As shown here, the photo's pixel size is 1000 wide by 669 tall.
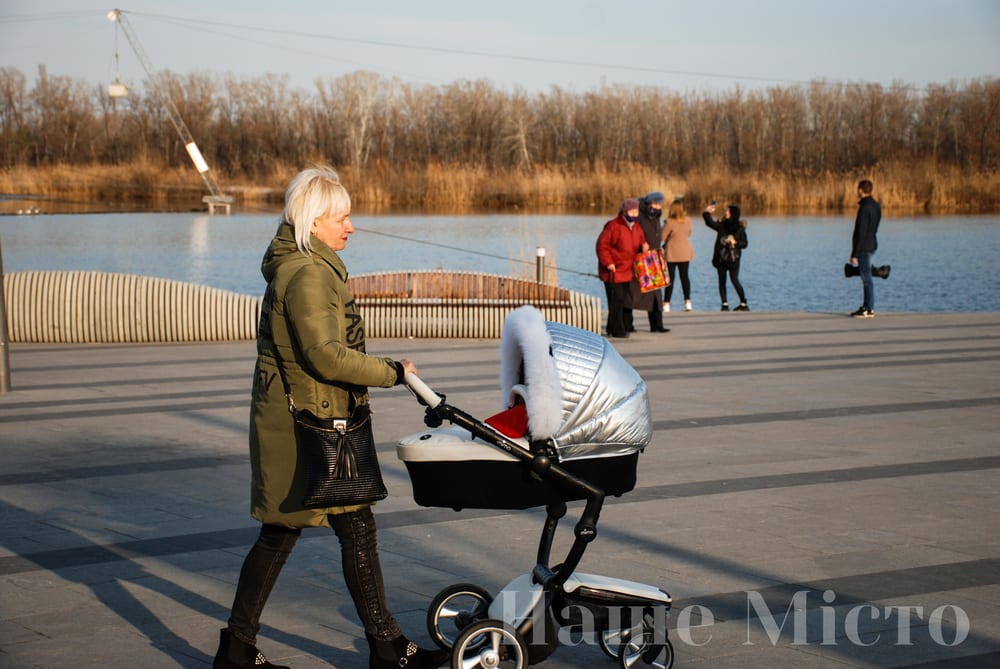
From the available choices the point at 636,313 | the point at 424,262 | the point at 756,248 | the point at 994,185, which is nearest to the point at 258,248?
the point at 424,262

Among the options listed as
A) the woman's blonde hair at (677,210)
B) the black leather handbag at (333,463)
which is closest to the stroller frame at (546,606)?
the black leather handbag at (333,463)

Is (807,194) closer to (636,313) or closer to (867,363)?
(636,313)

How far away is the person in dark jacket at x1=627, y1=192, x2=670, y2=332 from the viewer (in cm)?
1541

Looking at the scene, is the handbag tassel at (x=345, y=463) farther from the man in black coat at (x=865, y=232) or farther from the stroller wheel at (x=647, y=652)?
the man in black coat at (x=865, y=232)

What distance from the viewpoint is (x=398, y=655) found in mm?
4457

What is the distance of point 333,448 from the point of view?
436 cm

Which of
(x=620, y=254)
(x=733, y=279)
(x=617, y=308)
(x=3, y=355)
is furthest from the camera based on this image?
(x=733, y=279)

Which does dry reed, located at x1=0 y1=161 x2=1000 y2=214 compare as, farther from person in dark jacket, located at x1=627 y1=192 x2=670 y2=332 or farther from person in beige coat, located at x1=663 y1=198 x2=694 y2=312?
person in dark jacket, located at x1=627 y1=192 x2=670 y2=332

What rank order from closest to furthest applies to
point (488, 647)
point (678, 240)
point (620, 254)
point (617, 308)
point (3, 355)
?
point (488, 647) → point (3, 355) → point (620, 254) → point (617, 308) → point (678, 240)

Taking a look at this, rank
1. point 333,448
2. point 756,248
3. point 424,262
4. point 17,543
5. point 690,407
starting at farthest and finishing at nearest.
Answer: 1. point 756,248
2. point 424,262
3. point 690,407
4. point 17,543
5. point 333,448

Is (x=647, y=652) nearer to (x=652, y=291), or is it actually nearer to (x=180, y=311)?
(x=652, y=291)

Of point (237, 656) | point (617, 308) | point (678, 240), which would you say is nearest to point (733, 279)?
point (678, 240)

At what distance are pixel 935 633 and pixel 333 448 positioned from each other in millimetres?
2326

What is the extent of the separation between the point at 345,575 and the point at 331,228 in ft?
3.96
